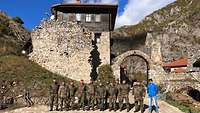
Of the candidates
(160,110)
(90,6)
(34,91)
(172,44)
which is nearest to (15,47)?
(90,6)

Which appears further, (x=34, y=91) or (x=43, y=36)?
(x=43, y=36)

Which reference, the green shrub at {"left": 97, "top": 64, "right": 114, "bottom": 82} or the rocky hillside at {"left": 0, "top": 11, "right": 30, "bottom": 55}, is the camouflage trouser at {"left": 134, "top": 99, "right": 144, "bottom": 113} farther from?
the rocky hillside at {"left": 0, "top": 11, "right": 30, "bottom": 55}

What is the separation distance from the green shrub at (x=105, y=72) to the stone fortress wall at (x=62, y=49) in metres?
3.57

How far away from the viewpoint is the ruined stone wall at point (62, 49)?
3253 cm

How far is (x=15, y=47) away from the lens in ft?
124

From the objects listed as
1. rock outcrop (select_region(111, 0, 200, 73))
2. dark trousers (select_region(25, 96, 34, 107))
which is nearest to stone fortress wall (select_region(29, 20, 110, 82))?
dark trousers (select_region(25, 96, 34, 107))

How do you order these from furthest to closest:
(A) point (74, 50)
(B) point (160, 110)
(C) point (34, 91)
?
(A) point (74, 50) < (C) point (34, 91) < (B) point (160, 110)

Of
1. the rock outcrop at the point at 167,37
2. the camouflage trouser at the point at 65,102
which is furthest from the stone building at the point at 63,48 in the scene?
the rock outcrop at the point at 167,37

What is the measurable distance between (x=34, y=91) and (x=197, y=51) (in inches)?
955

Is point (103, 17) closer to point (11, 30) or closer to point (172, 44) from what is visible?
point (11, 30)

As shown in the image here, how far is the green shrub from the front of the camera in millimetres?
36225

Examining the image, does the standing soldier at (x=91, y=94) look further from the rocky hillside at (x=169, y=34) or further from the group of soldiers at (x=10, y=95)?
the rocky hillside at (x=169, y=34)

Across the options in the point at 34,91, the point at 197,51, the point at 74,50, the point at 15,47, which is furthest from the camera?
the point at 197,51

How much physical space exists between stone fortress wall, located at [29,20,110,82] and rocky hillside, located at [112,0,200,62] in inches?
632
